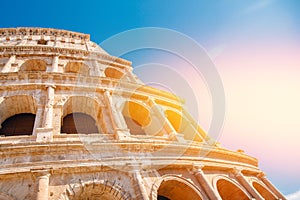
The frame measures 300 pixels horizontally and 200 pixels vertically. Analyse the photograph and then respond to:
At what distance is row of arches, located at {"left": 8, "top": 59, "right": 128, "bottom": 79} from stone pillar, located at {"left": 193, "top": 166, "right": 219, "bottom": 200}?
384 inches

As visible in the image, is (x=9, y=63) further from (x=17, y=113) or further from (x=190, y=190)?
(x=190, y=190)

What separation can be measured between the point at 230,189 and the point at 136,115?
19.9 ft

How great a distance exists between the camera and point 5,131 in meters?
9.92

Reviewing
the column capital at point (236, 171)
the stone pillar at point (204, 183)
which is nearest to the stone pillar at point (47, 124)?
the stone pillar at point (204, 183)

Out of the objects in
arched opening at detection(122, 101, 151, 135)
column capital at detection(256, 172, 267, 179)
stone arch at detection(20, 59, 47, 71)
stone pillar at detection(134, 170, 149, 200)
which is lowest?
stone pillar at detection(134, 170, 149, 200)

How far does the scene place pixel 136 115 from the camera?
500 inches

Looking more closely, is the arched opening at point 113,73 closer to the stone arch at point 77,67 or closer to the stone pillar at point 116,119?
the stone arch at point 77,67

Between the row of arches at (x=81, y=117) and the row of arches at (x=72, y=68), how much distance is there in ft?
14.9

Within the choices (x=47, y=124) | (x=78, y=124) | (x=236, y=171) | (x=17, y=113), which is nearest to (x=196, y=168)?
(x=236, y=171)

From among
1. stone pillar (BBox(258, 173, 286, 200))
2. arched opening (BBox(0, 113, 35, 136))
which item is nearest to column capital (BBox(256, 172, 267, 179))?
stone pillar (BBox(258, 173, 286, 200))

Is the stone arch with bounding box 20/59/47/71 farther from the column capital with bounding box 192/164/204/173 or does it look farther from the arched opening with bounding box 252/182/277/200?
the arched opening with bounding box 252/182/277/200

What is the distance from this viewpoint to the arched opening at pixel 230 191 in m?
9.65

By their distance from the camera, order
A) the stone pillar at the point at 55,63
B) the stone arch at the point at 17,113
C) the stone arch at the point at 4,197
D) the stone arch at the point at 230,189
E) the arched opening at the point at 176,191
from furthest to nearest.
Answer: the stone pillar at the point at 55,63, the stone arch at the point at 17,113, the stone arch at the point at 230,189, the arched opening at the point at 176,191, the stone arch at the point at 4,197

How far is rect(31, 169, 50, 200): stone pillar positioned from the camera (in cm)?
610
